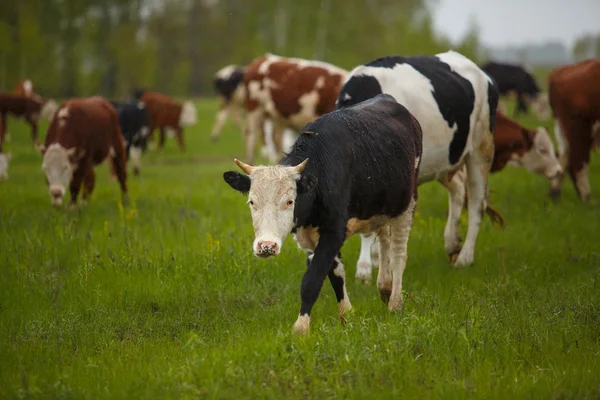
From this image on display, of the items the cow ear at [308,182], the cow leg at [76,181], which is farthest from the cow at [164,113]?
the cow ear at [308,182]

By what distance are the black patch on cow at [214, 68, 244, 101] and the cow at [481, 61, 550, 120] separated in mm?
10759

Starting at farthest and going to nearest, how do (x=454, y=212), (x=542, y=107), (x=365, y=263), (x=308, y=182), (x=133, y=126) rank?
1. (x=542, y=107)
2. (x=133, y=126)
3. (x=454, y=212)
4. (x=365, y=263)
5. (x=308, y=182)

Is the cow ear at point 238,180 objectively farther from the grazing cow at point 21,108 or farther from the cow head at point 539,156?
the grazing cow at point 21,108

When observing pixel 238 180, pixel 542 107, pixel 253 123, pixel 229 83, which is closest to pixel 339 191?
pixel 238 180

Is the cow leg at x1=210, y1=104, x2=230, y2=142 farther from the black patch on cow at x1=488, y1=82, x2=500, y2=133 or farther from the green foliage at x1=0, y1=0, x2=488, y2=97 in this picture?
the black patch on cow at x1=488, y1=82, x2=500, y2=133

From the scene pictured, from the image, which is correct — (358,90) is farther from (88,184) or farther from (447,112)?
(88,184)

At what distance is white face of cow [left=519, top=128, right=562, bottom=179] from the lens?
12.7 meters

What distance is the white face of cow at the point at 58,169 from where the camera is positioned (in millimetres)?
11914

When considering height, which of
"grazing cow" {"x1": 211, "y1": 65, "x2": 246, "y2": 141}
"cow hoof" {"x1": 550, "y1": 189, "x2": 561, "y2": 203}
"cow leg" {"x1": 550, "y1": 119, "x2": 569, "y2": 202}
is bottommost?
"grazing cow" {"x1": 211, "y1": 65, "x2": 246, "y2": 141}

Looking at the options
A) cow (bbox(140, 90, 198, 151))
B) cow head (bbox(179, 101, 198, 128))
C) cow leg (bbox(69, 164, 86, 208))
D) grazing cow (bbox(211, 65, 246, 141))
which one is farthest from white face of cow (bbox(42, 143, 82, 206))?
cow head (bbox(179, 101, 198, 128))

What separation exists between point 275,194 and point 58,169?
717 cm

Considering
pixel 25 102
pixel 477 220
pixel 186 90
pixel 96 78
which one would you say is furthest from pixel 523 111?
pixel 186 90

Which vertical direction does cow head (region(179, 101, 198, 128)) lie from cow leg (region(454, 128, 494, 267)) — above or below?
below

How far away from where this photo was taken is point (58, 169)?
1204 cm
